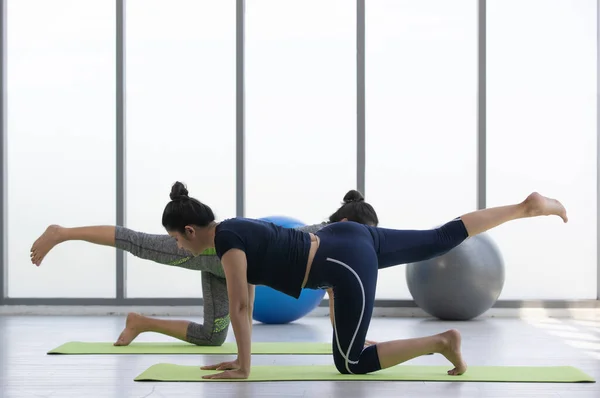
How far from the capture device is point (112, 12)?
20.5 feet

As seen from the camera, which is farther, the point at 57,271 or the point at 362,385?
the point at 57,271

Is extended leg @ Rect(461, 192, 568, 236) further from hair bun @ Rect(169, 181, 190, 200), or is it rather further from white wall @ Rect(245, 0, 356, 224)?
white wall @ Rect(245, 0, 356, 224)

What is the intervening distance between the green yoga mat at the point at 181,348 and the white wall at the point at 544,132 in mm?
2448

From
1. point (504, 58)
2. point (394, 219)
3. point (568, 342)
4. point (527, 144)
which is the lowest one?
point (568, 342)

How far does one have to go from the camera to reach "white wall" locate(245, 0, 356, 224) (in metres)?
6.22

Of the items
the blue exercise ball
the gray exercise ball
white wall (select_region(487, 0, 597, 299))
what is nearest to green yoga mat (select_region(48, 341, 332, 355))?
the blue exercise ball

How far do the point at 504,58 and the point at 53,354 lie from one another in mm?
3835

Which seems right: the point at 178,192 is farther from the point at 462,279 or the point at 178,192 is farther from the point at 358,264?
the point at 462,279

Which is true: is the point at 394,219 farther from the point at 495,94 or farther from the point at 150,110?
the point at 150,110

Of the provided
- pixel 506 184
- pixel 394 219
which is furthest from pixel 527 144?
pixel 394 219

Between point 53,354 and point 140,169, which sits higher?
point 140,169

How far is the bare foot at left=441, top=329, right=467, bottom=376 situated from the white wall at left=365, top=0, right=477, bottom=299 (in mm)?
2974

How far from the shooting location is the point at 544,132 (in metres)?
6.18

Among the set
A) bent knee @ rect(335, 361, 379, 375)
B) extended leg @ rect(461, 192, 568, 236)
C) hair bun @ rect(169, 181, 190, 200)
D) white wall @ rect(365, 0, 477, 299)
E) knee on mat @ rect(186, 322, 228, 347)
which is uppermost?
white wall @ rect(365, 0, 477, 299)
